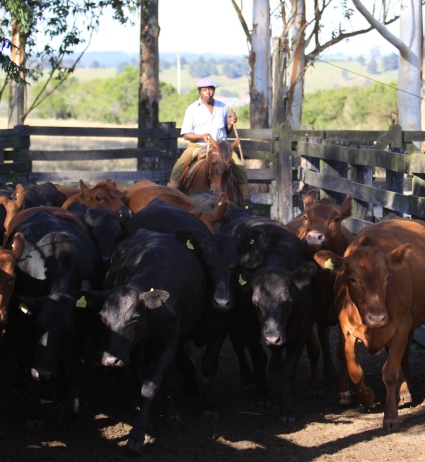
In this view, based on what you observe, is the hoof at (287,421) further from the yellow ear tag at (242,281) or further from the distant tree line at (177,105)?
the distant tree line at (177,105)

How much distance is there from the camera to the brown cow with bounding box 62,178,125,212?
11.2 m

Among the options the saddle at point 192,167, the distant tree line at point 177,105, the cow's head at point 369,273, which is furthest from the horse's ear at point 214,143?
the distant tree line at point 177,105

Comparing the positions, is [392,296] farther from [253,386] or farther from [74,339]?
[74,339]

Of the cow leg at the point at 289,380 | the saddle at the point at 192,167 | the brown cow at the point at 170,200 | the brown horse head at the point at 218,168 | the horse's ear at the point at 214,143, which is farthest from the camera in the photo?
the saddle at the point at 192,167

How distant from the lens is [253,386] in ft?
28.9

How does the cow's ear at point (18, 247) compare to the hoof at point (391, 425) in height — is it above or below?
above

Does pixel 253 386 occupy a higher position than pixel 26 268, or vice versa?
pixel 26 268

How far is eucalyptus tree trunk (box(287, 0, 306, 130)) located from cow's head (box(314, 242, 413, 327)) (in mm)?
18840

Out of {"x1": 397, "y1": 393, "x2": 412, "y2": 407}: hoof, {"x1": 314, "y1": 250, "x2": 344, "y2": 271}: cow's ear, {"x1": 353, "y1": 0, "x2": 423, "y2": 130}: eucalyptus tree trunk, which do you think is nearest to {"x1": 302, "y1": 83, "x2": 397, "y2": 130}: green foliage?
{"x1": 353, "y1": 0, "x2": 423, "y2": 130}: eucalyptus tree trunk

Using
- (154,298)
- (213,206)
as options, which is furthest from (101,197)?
(154,298)

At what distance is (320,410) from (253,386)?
85 cm

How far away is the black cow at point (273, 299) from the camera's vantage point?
7.62 metres

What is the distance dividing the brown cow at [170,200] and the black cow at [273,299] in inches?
48.1

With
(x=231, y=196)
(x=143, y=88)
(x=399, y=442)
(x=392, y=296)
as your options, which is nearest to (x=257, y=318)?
(x=392, y=296)
